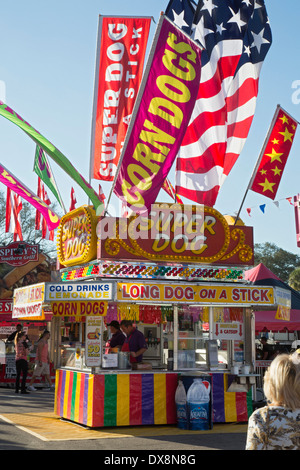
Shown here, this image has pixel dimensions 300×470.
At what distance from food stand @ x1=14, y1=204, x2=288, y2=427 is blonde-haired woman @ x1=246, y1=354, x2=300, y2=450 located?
644 cm

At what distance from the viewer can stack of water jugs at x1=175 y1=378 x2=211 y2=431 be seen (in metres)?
9.84

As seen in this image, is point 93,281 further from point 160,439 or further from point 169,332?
point 160,439

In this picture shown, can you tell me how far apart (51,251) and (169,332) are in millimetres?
33207

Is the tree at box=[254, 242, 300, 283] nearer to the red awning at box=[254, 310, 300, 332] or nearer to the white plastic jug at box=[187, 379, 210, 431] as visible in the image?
the red awning at box=[254, 310, 300, 332]

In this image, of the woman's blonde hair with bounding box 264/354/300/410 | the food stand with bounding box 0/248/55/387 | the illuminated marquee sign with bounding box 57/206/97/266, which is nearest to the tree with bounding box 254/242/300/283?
the food stand with bounding box 0/248/55/387

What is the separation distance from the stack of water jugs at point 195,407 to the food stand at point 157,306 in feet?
1.20

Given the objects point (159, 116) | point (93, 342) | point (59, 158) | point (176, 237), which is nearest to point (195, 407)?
point (93, 342)

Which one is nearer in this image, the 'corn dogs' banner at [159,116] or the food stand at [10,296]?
the 'corn dogs' banner at [159,116]

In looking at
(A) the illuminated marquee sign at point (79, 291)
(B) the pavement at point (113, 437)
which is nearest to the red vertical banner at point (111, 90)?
(A) the illuminated marquee sign at point (79, 291)

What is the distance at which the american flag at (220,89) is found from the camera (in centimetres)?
1218

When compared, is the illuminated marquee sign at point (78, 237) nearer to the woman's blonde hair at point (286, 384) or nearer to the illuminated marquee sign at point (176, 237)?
the illuminated marquee sign at point (176, 237)

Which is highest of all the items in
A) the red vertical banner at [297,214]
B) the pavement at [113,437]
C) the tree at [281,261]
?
the tree at [281,261]

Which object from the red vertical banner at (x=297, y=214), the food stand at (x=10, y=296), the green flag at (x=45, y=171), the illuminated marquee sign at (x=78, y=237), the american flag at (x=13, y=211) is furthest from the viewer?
the american flag at (x=13, y=211)

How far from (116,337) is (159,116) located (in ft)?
13.4
